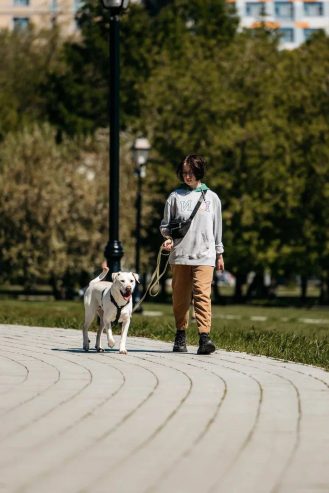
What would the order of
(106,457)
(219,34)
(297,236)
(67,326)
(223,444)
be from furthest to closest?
(219,34), (297,236), (67,326), (223,444), (106,457)

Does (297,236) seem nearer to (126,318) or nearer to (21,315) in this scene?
(21,315)

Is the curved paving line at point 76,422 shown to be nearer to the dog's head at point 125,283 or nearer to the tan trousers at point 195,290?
the dog's head at point 125,283

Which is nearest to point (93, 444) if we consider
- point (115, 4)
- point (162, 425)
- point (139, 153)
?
point (162, 425)

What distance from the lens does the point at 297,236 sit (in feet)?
168

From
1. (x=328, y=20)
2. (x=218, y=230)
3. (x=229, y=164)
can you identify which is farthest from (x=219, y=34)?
(x=328, y=20)

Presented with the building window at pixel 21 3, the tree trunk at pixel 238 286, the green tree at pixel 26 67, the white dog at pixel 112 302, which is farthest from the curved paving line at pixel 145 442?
the building window at pixel 21 3

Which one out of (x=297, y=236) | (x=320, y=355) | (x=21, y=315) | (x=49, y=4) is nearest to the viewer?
(x=320, y=355)

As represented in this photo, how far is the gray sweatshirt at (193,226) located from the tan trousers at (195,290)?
11 cm

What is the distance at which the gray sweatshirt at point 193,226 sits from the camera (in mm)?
12273

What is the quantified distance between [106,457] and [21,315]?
15604 millimetres

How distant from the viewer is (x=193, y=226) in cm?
1230

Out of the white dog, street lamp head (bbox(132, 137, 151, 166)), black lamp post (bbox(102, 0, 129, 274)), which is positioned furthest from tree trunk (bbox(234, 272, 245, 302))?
the white dog

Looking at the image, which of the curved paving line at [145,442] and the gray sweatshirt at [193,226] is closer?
the curved paving line at [145,442]

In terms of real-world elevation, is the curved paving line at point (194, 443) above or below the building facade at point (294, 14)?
below
